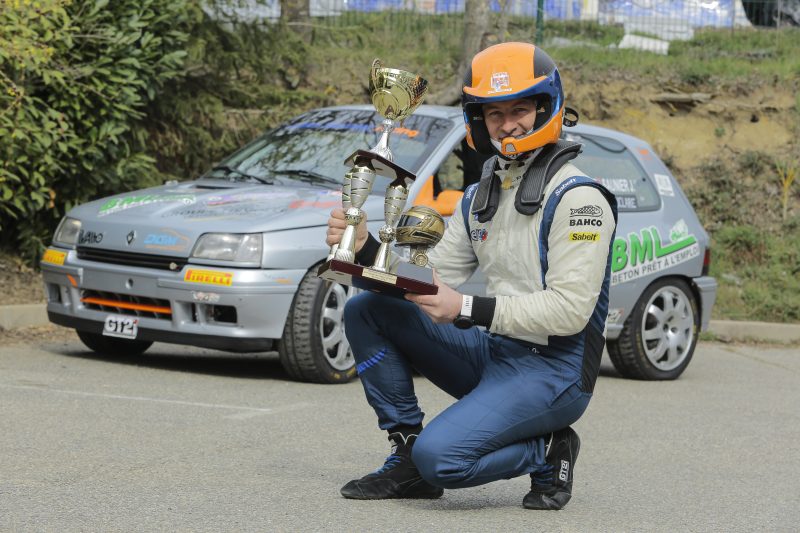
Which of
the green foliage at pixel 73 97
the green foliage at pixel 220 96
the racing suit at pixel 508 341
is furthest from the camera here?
the green foliage at pixel 220 96

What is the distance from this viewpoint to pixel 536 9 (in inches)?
679

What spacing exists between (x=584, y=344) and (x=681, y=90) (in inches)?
493

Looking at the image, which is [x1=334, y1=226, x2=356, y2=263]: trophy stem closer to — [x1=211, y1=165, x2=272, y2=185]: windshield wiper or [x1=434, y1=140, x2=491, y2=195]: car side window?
[x1=434, y1=140, x2=491, y2=195]: car side window

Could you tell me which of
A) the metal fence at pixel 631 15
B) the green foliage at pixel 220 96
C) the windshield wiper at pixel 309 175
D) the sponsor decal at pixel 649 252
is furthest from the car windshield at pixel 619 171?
the metal fence at pixel 631 15

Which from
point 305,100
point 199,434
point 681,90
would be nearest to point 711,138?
point 681,90

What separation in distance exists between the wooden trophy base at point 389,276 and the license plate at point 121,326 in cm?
371

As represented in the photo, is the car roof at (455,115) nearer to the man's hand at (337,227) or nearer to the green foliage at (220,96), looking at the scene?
the green foliage at (220,96)

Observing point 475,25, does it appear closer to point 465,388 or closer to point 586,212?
point 465,388

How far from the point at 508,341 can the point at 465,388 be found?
29 centimetres

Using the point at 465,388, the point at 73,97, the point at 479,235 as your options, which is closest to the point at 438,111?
the point at 73,97

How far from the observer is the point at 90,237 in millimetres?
8422

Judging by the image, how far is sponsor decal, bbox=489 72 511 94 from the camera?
15.9 feet

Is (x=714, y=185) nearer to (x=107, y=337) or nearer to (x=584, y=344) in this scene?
(x=107, y=337)

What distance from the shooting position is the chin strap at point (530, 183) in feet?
16.1
